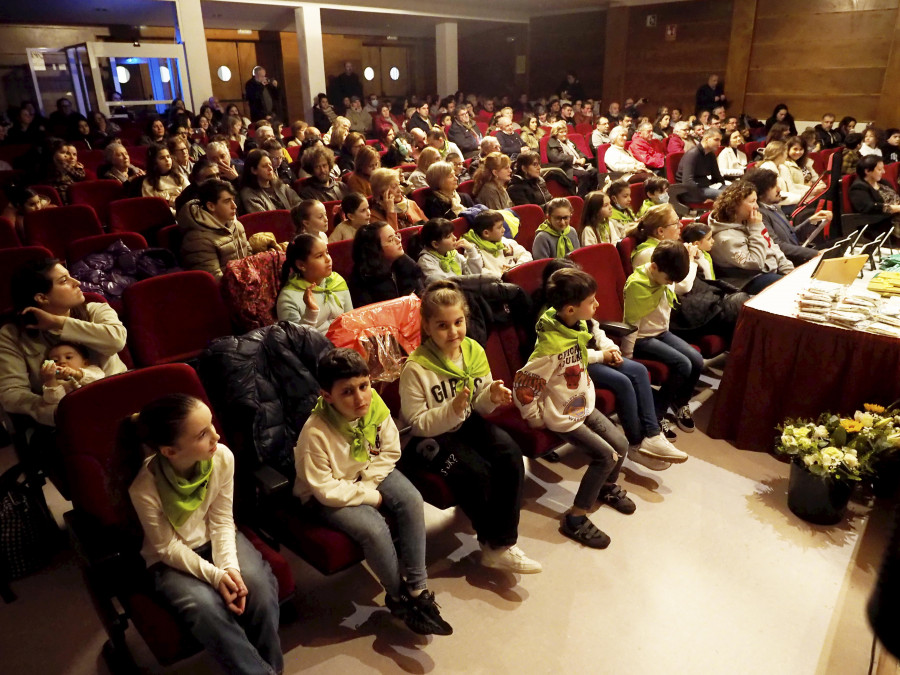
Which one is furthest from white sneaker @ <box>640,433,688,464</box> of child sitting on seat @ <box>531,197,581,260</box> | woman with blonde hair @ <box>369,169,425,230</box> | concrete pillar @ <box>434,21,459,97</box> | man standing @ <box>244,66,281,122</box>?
concrete pillar @ <box>434,21,459,97</box>

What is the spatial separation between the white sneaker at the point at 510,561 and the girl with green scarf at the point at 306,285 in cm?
115

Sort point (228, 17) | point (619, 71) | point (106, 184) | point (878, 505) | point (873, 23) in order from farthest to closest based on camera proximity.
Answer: point (619, 71)
point (228, 17)
point (873, 23)
point (106, 184)
point (878, 505)

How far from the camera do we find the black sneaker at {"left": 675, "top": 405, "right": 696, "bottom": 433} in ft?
10.7

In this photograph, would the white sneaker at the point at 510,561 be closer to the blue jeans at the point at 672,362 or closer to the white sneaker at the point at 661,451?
the white sneaker at the point at 661,451

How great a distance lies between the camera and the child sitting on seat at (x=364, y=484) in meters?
1.90

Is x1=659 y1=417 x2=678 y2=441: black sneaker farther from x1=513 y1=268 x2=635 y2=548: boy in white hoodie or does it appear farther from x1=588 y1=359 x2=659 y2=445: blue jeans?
x1=513 y1=268 x2=635 y2=548: boy in white hoodie

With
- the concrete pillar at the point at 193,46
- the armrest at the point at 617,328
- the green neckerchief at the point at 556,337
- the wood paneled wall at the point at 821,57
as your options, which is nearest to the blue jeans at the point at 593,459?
the green neckerchief at the point at 556,337

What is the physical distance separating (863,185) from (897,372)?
10.9 feet

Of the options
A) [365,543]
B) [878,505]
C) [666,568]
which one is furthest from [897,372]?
[365,543]

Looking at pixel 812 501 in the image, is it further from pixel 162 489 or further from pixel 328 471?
pixel 162 489

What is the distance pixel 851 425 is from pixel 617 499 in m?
0.95

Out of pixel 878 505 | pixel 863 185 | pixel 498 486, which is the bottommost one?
pixel 878 505

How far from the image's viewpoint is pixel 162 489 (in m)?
1.68

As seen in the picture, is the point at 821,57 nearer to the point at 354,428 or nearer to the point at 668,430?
the point at 668,430
